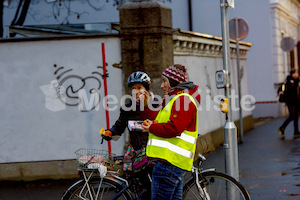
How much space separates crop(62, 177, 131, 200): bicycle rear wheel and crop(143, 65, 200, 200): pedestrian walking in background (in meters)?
0.56

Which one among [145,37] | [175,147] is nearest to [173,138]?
[175,147]

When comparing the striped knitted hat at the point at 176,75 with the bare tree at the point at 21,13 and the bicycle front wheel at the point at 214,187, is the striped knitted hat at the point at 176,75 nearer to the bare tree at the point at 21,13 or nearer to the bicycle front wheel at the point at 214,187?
the bicycle front wheel at the point at 214,187

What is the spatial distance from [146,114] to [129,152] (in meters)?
0.51

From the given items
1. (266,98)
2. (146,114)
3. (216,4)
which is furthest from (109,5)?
(146,114)

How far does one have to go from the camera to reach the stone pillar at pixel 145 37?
31.0 feet

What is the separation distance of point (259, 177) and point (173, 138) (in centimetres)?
444

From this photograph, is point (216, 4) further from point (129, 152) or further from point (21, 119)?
point (129, 152)

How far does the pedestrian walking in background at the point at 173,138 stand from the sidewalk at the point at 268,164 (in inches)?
107

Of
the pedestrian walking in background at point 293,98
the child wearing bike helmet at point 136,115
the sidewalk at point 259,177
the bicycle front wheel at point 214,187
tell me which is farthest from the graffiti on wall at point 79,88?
the pedestrian walking in background at point 293,98

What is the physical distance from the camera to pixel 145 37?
9578mm

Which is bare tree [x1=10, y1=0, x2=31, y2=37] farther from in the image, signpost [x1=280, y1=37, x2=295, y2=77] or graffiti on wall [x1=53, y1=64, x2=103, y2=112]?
graffiti on wall [x1=53, y1=64, x2=103, y2=112]

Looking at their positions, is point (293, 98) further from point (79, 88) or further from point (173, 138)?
point (173, 138)

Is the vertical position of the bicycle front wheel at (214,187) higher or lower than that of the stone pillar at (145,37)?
lower

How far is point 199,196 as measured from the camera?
17.1ft
